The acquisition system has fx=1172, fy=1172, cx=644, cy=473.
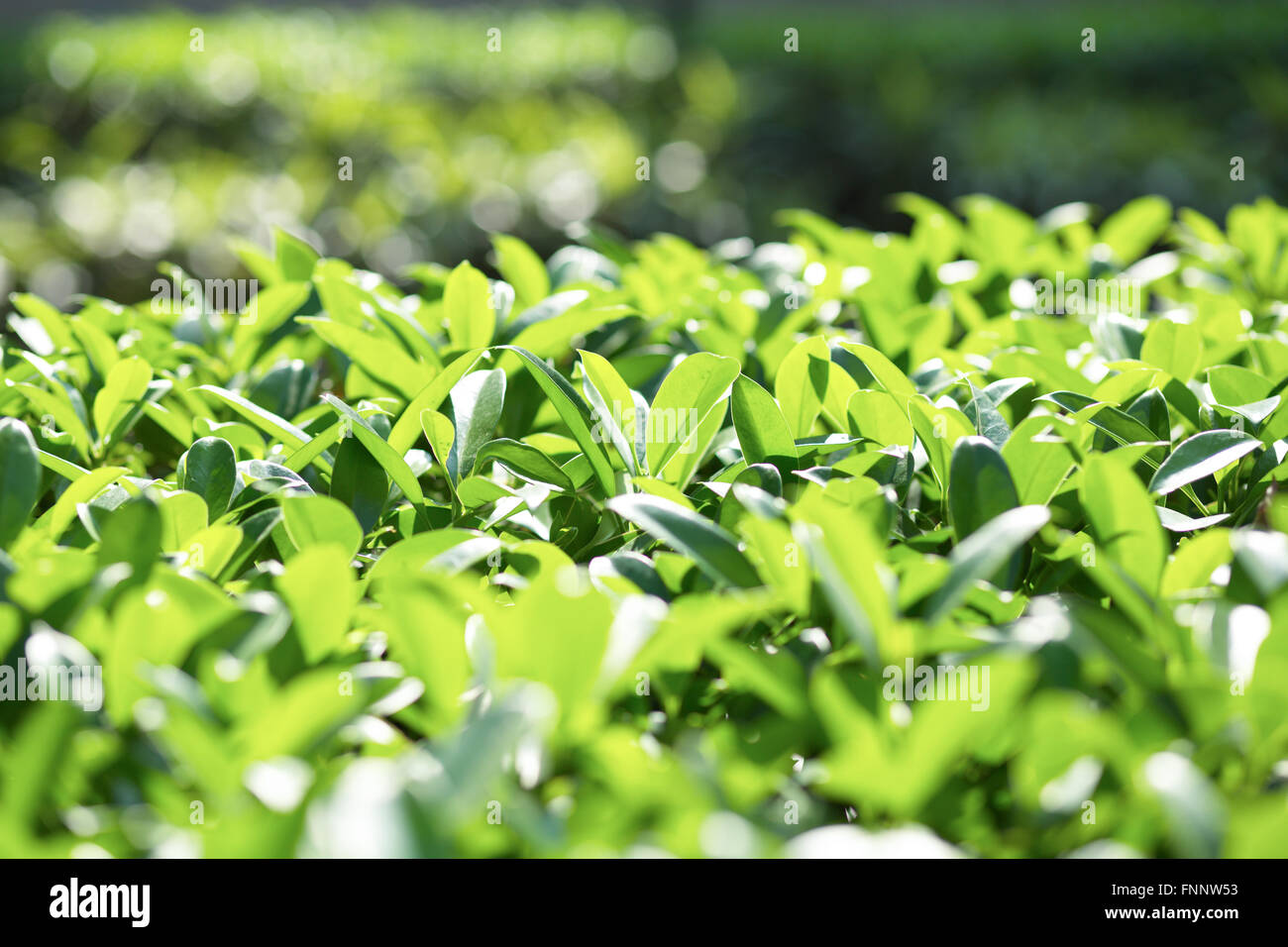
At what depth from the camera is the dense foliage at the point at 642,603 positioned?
105 cm

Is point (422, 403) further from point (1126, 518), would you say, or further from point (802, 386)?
point (1126, 518)

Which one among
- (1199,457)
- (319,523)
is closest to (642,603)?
(319,523)

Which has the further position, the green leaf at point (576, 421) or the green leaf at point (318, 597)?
the green leaf at point (576, 421)

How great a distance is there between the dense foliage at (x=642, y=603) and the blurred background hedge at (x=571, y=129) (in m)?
4.13

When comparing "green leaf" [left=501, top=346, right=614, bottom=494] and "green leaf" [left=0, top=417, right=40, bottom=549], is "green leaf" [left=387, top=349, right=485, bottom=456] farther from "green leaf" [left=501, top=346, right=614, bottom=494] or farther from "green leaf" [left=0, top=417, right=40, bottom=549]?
"green leaf" [left=0, top=417, right=40, bottom=549]

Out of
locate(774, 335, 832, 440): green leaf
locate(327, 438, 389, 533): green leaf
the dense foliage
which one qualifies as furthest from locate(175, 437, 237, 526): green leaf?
locate(774, 335, 832, 440): green leaf

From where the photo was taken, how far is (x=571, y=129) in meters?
7.58

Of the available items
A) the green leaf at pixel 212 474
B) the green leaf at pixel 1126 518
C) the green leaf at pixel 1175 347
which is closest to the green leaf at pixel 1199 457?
the green leaf at pixel 1126 518

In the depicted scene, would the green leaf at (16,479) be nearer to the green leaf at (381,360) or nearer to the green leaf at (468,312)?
the green leaf at (381,360)

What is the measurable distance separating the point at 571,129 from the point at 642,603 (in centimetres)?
682

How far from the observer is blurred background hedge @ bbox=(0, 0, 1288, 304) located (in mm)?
6391

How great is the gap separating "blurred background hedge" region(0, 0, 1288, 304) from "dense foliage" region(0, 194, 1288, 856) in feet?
13.6
